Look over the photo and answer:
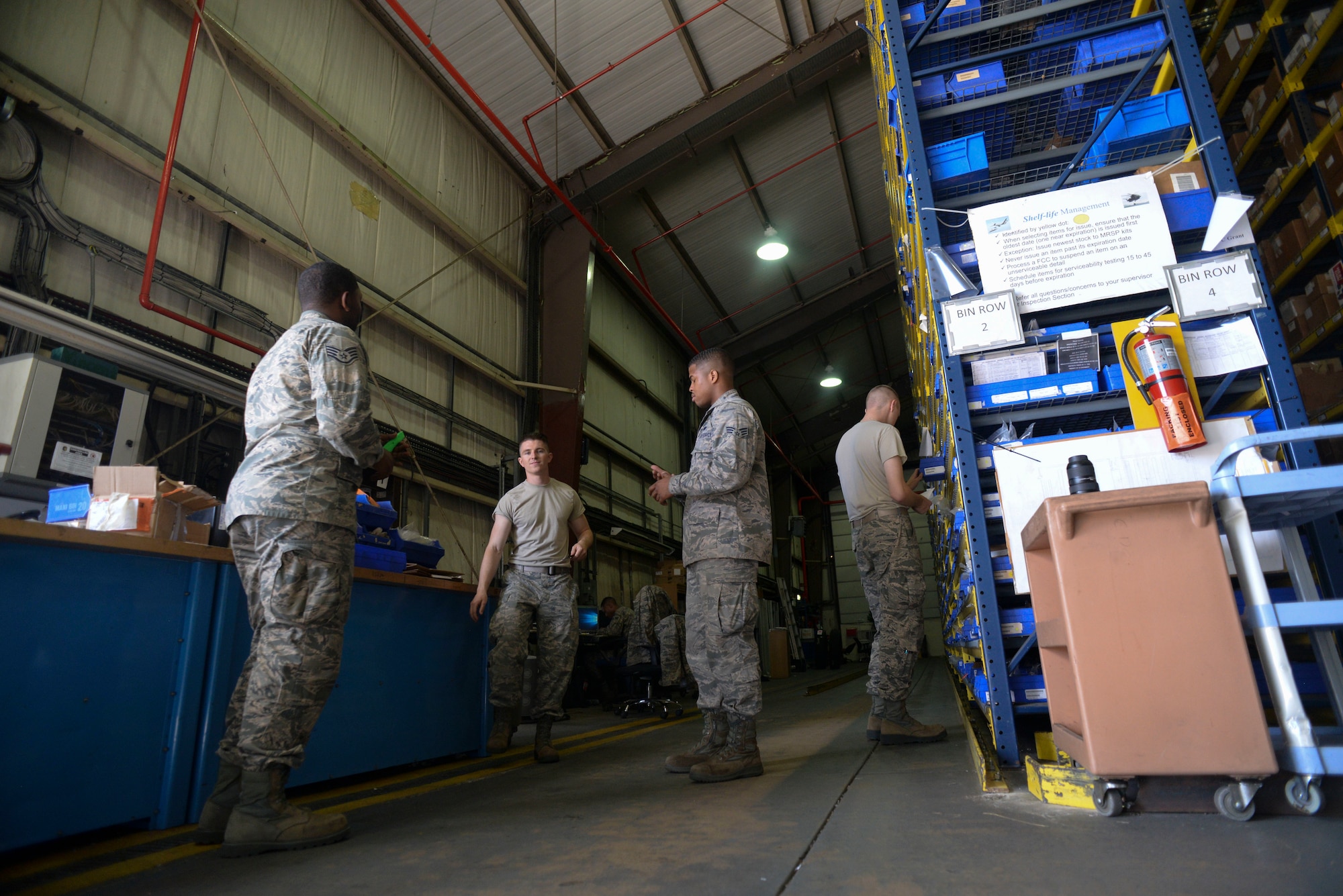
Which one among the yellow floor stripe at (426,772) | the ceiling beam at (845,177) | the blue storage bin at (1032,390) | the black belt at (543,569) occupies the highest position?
the ceiling beam at (845,177)

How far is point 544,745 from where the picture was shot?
3.60 metres

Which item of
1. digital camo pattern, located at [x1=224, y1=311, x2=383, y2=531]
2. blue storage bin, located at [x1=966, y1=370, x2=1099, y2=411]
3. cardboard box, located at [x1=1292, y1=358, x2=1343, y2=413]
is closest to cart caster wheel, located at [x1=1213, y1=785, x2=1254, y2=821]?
blue storage bin, located at [x1=966, y1=370, x2=1099, y2=411]

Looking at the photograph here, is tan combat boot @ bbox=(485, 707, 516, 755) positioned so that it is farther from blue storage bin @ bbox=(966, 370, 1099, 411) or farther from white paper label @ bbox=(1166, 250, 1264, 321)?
white paper label @ bbox=(1166, 250, 1264, 321)

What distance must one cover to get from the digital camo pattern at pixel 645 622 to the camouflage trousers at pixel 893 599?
3.60 meters

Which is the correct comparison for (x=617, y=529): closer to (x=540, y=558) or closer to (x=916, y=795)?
(x=540, y=558)

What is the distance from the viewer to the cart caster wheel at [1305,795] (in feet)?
5.33

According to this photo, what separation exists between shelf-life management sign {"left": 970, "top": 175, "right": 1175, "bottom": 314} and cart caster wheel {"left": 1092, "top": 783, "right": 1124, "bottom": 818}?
161cm

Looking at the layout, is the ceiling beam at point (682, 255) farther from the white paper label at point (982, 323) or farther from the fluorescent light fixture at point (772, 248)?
the white paper label at point (982, 323)

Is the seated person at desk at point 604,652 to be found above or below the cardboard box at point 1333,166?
below

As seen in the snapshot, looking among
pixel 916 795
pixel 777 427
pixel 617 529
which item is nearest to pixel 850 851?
pixel 916 795

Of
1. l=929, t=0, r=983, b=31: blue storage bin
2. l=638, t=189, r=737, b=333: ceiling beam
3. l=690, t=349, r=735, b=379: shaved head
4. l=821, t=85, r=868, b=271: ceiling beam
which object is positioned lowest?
l=690, t=349, r=735, b=379: shaved head

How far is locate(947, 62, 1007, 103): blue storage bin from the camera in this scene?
3.00 m

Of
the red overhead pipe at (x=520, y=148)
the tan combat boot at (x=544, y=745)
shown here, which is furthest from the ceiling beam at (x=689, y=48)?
the tan combat boot at (x=544, y=745)

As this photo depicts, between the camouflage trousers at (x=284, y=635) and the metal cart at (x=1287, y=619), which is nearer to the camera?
the metal cart at (x=1287, y=619)
